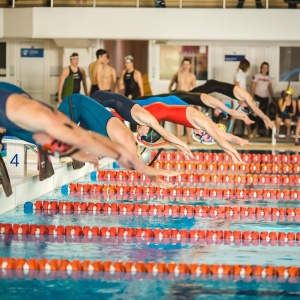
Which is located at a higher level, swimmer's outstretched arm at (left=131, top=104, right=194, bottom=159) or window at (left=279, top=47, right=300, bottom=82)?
window at (left=279, top=47, right=300, bottom=82)

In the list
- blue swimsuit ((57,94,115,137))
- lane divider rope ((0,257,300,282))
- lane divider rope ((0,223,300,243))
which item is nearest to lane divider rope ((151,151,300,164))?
blue swimsuit ((57,94,115,137))

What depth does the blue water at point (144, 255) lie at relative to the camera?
6.65m

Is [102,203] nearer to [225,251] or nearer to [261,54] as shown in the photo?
[225,251]

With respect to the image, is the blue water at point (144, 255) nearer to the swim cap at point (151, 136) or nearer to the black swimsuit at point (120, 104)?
the swim cap at point (151, 136)

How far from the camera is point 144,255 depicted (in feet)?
25.9

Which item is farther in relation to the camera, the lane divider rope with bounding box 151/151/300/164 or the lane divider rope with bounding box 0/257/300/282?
the lane divider rope with bounding box 151/151/300/164

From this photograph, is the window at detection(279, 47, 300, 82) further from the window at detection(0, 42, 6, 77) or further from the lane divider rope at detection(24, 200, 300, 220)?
the lane divider rope at detection(24, 200, 300, 220)

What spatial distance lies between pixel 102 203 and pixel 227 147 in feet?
5.36

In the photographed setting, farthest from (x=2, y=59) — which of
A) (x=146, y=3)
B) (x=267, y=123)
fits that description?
(x=267, y=123)

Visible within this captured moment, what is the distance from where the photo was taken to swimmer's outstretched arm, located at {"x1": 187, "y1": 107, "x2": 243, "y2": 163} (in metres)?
11.1

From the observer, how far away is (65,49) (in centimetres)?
2103

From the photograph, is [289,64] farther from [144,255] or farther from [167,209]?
[144,255]

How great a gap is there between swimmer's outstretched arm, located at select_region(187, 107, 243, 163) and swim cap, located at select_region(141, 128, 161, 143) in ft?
2.27

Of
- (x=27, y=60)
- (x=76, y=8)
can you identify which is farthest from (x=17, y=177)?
(x=27, y=60)
